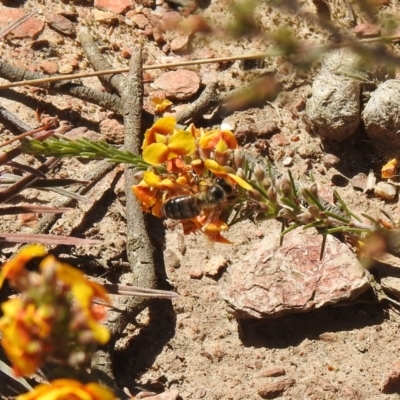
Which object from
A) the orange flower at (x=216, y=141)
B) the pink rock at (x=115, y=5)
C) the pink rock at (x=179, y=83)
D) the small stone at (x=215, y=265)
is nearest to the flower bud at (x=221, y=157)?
the orange flower at (x=216, y=141)

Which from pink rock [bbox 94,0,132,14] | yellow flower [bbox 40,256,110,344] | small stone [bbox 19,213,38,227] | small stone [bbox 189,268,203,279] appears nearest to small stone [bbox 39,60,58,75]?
pink rock [bbox 94,0,132,14]

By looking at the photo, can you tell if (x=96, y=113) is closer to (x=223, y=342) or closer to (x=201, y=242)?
(x=201, y=242)

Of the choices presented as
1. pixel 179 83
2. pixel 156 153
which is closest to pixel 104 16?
pixel 179 83

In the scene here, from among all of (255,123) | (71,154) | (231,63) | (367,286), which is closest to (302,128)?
(255,123)

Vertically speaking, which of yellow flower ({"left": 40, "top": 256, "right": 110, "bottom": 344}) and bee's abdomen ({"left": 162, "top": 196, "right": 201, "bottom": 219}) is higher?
yellow flower ({"left": 40, "top": 256, "right": 110, "bottom": 344})

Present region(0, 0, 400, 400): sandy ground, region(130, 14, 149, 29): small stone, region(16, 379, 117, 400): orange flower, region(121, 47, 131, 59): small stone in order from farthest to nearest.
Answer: region(130, 14, 149, 29): small stone < region(121, 47, 131, 59): small stone < region(0, 0, 400, 400): sandy ground < region(16, 379, 117, 400): orange flower

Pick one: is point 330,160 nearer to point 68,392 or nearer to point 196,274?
point 196,274

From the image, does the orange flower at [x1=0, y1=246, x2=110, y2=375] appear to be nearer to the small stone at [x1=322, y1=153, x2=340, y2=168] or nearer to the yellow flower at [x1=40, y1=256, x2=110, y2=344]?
the yellow flower at [x1=40, y1=256, x2=110, y2=344]
